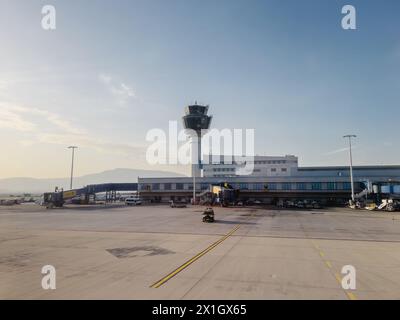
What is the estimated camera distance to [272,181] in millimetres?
118875

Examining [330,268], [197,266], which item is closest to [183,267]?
[197,266]

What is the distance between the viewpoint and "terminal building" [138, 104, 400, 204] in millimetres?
114000

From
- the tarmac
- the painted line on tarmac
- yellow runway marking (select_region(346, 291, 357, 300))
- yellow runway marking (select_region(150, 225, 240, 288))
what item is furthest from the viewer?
yellow runway marking (select_region(150, 225, 240, 288))

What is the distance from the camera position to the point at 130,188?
146 meters

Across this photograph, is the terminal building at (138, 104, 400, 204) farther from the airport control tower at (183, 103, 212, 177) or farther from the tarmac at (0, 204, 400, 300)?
the tarmac at (0, 204, 400, 300)

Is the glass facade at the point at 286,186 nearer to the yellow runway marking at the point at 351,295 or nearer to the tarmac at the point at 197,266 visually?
the tarmac at the point at 197,266

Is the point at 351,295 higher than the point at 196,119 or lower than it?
lower

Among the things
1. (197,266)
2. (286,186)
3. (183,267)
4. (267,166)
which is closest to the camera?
(183,267)

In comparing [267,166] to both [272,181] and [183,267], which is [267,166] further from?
[183,267]

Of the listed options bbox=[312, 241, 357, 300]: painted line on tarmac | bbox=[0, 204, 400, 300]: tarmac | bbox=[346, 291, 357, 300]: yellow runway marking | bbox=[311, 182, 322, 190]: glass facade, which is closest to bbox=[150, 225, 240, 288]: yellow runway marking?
bbox=[0, 204, 400, 300]: tarmac
